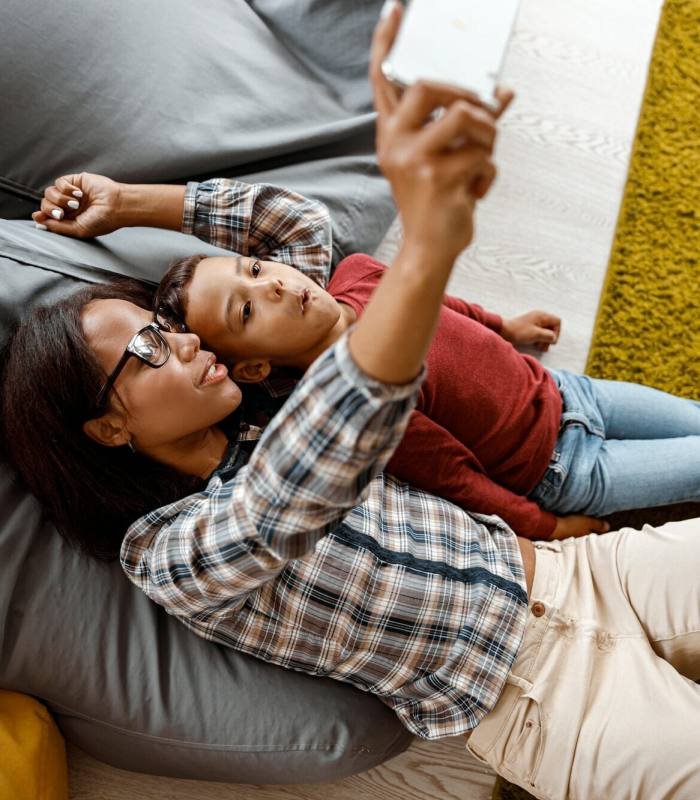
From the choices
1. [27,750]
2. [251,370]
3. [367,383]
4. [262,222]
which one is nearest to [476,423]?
[251,370]

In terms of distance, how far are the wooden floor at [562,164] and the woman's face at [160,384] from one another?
2.27 feet

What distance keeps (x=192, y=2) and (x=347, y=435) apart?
1.00 m

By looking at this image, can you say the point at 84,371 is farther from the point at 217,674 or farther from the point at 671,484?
the point at 671,484

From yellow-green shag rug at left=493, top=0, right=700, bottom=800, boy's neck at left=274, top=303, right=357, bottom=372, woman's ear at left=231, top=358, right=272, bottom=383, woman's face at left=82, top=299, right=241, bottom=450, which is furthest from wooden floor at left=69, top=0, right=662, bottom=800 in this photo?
woman's face at left=82, top=299, right=241, bottom=450

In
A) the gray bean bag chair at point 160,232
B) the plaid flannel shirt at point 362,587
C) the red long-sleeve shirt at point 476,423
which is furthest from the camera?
the red long-sleeve shirt at point 476,423

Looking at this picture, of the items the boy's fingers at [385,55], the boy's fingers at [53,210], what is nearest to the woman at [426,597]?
the boy's fingers at [53,210]

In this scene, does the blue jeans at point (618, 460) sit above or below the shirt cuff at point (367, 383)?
below

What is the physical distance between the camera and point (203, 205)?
1.17 metres

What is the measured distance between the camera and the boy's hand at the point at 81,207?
44.7 inches

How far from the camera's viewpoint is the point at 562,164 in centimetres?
158

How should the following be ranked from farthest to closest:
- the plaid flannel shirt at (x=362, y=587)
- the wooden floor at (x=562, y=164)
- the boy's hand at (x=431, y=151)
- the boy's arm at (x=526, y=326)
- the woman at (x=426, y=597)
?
the wooden floor at (x=562, y=164) < the boy's arm at (x=526, y=326) < the woman at (x=426, y=597) < the plaid flannel shirt at (x=362, y=587) < the boy's hand at (x=431, y=151)

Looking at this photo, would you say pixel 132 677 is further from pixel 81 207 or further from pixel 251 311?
pixel 81 207

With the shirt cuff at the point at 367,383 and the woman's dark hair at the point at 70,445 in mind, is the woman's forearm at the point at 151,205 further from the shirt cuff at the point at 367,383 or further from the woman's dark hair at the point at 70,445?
the shirt cuff at the point at 367,383

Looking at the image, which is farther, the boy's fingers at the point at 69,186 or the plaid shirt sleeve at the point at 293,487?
the boy's fingers at the point at 69,186
